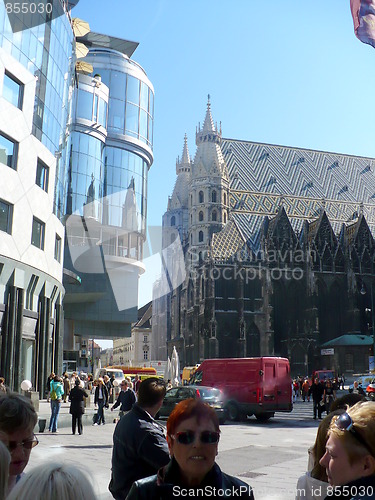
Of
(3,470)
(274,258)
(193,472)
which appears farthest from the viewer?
(274,258)

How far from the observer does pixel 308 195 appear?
79.9m

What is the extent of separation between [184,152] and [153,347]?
106ft

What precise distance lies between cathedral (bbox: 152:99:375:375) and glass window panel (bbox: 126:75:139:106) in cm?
1760

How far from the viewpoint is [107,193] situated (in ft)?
183

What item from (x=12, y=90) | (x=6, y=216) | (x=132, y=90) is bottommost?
(x=6, y=216)

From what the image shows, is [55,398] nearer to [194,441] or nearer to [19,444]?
[19,444]

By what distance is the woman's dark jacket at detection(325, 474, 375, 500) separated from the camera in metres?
2.55

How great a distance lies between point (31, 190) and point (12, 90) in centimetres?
483

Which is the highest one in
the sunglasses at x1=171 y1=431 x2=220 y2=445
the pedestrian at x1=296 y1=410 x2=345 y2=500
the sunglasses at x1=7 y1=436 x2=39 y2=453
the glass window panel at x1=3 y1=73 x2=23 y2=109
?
the glass window panel at x1=3 y1=73 x2=23 y2=109

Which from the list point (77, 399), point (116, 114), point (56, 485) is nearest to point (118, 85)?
point (116, 114)

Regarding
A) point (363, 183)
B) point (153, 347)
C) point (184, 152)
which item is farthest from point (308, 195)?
point (153, 347)

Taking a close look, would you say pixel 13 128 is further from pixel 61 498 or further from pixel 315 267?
pixel 315 267

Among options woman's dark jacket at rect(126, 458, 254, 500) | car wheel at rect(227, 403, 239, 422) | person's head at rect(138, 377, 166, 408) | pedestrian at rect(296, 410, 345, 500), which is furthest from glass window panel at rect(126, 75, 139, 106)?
woman's dark jacket at rect(126, 458, 254, 500)

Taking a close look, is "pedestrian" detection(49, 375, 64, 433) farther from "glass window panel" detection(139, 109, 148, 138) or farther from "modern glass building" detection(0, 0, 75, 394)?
"glass window panel" detection(139, 109, 148, 138)
